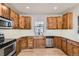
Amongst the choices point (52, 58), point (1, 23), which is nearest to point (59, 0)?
point (52, 58)

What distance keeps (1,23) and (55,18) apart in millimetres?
3776

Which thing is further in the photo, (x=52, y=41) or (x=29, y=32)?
(x=29, y=32)

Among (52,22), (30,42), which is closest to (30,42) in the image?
(30,42)

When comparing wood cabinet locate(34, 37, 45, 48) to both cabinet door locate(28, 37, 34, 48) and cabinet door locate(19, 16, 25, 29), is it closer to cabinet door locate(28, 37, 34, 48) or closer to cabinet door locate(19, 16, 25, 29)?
cabinet door locate(28, 37, 34, 48)

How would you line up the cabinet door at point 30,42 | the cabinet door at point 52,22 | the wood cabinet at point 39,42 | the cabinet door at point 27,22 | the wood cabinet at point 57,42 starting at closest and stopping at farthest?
the wood cabinet at point 57,42 → the cabinet door at point 30,42 → the wood cabinet at point 39,42 → the cabinet door at point 27,22 → the cabinet door at point 52,22

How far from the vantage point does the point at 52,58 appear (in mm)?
808

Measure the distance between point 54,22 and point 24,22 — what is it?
1417 millimetres

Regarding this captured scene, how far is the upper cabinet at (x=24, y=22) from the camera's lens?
6483 millimetres

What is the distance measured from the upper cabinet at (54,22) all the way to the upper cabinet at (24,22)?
948 millimetres

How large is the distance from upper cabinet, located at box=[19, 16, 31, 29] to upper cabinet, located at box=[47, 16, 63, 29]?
948 millimetres

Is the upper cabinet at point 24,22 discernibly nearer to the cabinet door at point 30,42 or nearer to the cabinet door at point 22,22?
the cabinet door at point 22,22

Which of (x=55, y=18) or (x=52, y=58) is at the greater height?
(x=55, y=18)

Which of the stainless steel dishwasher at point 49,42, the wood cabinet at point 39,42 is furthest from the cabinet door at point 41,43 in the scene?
the stainless steel dishwasher at point 49,42

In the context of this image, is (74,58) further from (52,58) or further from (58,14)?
(58,14)
